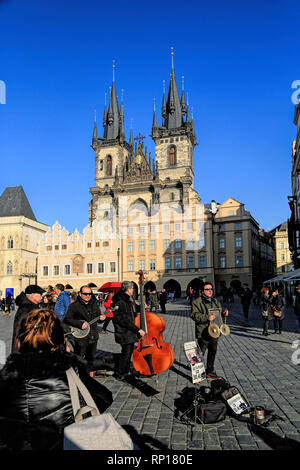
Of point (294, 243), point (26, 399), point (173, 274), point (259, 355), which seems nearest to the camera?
point (26, 399)

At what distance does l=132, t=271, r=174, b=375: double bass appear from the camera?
5.86 m

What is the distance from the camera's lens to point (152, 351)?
598 centimetres

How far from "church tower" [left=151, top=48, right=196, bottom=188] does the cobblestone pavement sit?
1991 inches

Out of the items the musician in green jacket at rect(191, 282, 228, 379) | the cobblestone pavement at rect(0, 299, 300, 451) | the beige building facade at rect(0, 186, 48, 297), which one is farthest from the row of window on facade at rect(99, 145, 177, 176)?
the musician in green jacket at rect(191, 282, 228, 379)

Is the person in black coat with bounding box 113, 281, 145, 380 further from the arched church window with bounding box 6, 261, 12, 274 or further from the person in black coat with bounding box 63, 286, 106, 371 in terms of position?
the arched church window with bounding box 6, 261, 12, 274

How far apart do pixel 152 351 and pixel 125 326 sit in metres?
0.60

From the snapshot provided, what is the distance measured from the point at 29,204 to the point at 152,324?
6792 centimetres

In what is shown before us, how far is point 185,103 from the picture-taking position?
218 feet

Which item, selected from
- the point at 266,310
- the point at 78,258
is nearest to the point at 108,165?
the point at 78,258

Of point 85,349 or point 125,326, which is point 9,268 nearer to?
A: point 85,349

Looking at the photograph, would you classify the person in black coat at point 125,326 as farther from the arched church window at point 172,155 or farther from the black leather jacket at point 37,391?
the arched church window at point 172,155

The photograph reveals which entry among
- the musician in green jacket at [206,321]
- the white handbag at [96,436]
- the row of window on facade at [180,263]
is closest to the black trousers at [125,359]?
the musician in green jacket at [206,321]
